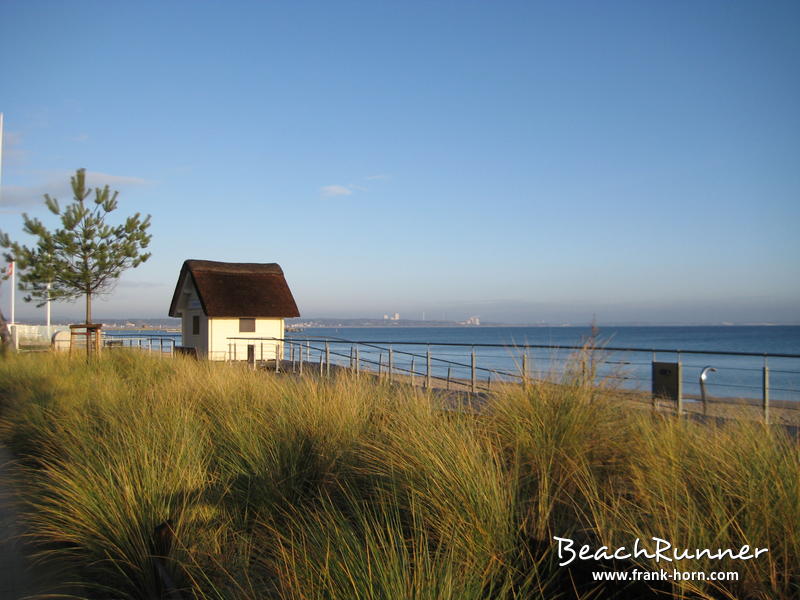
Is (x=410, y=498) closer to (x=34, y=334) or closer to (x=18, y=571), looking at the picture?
(x=18, y=571)

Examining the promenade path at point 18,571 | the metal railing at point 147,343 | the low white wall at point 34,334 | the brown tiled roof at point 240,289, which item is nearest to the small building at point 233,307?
the brown tiled roof at point 240,289

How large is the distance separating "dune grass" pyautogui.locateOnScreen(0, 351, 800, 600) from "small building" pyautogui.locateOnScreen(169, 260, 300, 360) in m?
20.0

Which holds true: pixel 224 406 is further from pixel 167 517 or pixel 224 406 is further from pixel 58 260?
pixel 58 260

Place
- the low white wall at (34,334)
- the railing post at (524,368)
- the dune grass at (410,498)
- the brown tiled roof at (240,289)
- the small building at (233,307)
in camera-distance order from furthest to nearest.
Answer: the low white wall at (34,334) → the brown tiled roof at (240,289) → the small building at (233,307) → the railing post at (524,368) → the dune grass at (410,498)

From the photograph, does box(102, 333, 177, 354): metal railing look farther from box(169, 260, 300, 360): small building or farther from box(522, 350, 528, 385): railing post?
box(522, 350, 528, 385): railing post

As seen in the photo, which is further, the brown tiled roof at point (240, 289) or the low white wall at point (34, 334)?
the low white wall at point (34, 334)

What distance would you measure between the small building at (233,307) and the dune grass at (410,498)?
19991mm

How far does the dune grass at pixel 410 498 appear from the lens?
121 inches

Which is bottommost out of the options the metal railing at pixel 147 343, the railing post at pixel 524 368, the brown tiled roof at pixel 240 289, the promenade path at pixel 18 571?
the promenade path at pixel 18 571

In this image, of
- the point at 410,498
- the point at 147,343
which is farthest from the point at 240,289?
the point at 410,498

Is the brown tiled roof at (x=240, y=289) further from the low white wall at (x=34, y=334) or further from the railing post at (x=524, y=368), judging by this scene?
the railing post at (x=524, y=368)

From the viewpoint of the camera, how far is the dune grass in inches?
121

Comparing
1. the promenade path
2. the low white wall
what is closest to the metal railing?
the low white wall

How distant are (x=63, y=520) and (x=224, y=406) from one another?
2.73m
